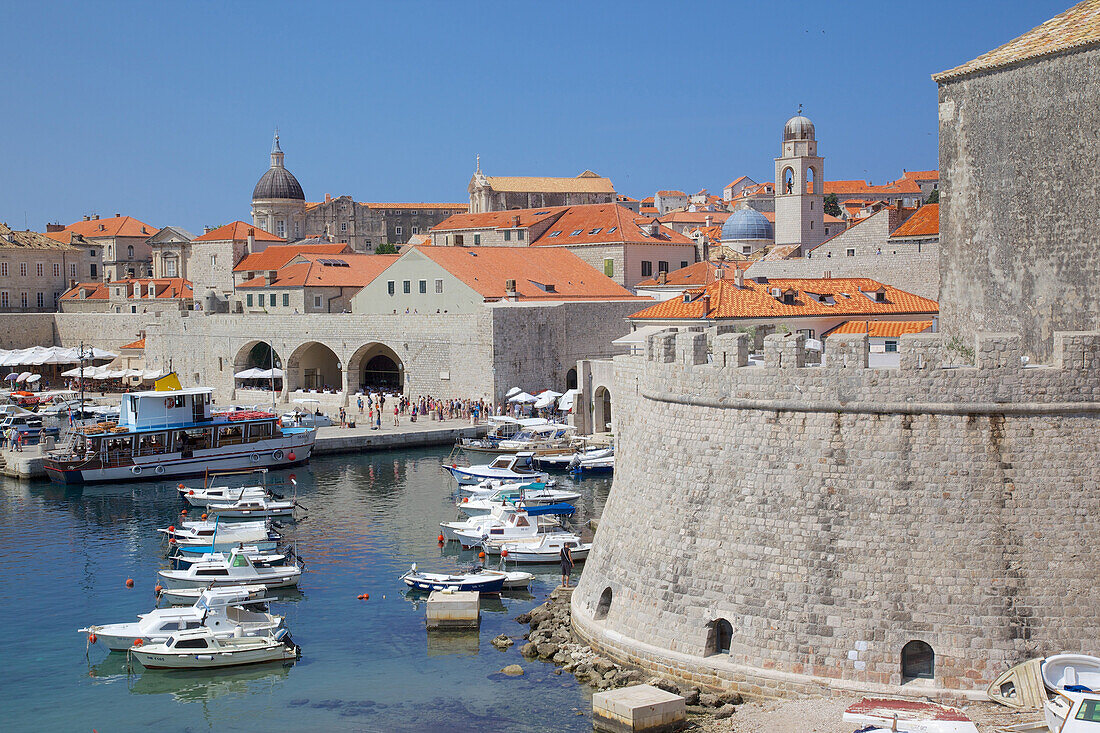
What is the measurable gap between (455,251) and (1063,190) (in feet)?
130

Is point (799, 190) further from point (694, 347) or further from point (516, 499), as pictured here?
point (694, 347)

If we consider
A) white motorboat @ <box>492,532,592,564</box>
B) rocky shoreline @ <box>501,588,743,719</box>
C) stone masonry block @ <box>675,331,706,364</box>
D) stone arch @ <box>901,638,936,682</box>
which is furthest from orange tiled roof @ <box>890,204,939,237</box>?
stone arch @ <box>901,638,936,682</box>

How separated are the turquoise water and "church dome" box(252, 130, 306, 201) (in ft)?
197

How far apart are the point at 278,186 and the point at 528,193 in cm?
1865

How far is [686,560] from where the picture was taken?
49.1 feet

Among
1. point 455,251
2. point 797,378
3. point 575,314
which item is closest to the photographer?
point 797,378

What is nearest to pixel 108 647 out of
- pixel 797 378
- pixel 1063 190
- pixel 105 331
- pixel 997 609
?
pixel 797 378

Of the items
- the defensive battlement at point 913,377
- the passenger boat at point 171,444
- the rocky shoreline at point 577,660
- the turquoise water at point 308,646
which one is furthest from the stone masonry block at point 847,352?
the passenger boat at point 171,444

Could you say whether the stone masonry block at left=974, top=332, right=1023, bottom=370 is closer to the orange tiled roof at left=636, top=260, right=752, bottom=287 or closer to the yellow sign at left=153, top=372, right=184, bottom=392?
the yellow sign at left=153, top=372, right=184, bottom=392

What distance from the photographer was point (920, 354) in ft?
44.5

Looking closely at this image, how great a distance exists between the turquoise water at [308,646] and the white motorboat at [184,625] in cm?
35

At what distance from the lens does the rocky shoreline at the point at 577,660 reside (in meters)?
14.2

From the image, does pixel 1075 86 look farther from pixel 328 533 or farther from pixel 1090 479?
pixel 328 533

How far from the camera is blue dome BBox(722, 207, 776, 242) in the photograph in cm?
7112
